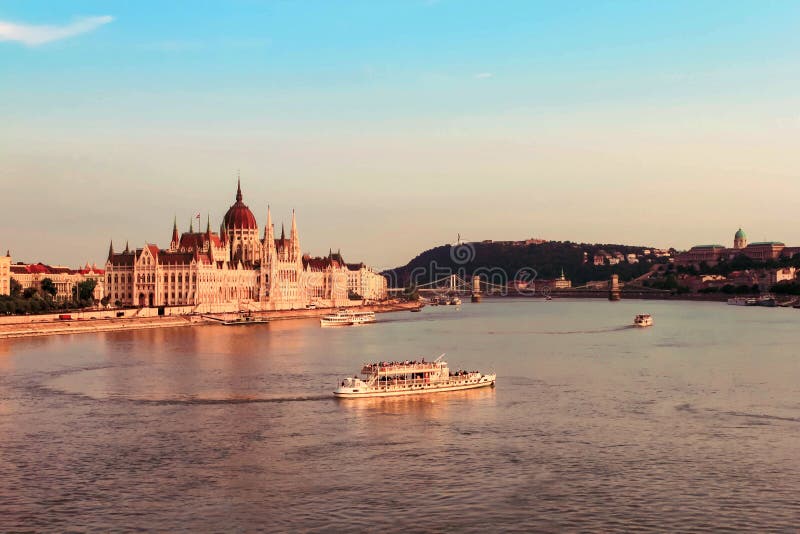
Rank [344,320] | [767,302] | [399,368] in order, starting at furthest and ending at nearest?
Answer: [767,302], [344,320], [399,368]

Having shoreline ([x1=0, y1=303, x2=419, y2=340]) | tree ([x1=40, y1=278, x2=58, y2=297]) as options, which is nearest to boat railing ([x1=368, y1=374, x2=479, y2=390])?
shoreline ([x1=0, y1=303, x2=419, y2=340])

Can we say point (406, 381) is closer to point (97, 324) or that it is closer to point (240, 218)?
point (97, 324)

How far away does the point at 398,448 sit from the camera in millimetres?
32719

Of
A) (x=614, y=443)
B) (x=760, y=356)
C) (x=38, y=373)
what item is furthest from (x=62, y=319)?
(x=614, y=443)

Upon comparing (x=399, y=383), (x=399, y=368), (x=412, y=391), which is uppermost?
(x=399, y=368)

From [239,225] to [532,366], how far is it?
98707mm

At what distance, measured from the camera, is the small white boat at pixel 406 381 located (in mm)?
44281

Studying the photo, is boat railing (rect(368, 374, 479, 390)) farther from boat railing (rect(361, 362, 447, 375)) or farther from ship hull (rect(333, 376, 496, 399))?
boat railing (rect(361, 362, 447, 375))

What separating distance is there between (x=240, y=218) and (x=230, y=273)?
17338 millimetres

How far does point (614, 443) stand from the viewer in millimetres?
33125

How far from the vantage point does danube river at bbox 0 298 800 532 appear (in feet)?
82.5

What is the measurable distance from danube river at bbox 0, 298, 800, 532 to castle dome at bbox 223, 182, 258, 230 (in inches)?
3564

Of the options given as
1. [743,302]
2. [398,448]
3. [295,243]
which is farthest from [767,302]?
[398,448]

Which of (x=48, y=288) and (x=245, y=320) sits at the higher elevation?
(x=48, y=288)
